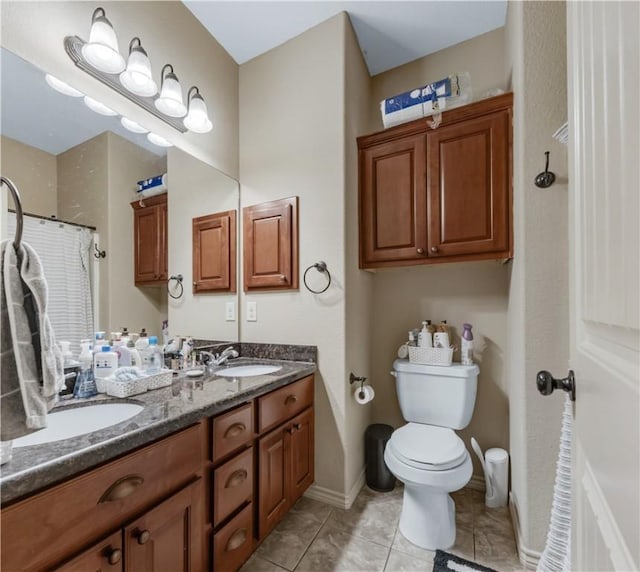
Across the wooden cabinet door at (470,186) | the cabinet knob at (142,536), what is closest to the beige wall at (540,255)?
the wooden cabinet door at (470,186)

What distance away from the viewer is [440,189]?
1.58m

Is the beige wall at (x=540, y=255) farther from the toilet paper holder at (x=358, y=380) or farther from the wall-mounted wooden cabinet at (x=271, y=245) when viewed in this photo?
the wall-mounted wooden cabinet at (x=271, y=245)

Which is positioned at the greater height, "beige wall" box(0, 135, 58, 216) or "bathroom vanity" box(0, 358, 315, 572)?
"beige wall" box(0, 135, 58, 216)

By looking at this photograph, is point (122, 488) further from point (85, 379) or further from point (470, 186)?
point (470, 186)

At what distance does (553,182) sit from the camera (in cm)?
118

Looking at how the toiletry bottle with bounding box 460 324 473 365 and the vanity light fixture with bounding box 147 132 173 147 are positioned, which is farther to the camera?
the toiletry bottle with bounding box 460 324 473 365

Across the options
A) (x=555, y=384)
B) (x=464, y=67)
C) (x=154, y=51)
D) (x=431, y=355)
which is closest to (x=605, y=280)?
(x=555, y=384)

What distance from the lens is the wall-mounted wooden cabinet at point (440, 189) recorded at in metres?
1.46

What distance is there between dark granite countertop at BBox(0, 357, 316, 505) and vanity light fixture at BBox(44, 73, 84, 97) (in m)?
1.12

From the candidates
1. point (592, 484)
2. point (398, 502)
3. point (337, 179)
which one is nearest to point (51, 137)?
point (337, 179)

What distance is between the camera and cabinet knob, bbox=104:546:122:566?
70 centimetres

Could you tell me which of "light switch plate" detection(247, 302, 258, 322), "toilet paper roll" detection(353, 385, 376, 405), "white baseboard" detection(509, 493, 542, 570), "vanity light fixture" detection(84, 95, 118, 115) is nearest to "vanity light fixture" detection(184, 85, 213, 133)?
"vanity light fixture" detection(84, 95, 118, 115)

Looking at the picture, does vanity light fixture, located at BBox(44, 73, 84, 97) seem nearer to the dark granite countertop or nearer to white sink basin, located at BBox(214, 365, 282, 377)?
the dark granite countertop

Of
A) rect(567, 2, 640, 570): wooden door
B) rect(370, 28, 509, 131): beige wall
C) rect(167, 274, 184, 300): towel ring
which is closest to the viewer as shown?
rect(567, 2, 640, 570): wooden door
